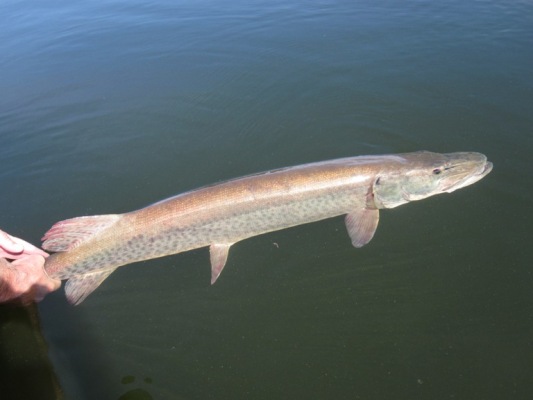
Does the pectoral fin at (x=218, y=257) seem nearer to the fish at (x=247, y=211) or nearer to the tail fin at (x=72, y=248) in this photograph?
the fish at (x=247, y=211)

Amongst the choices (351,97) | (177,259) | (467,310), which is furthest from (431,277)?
(351,97)

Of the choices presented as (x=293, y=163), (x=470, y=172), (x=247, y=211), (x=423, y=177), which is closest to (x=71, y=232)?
(x=247, y=211)

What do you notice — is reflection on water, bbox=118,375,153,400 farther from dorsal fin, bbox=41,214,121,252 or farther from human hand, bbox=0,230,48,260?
human hand, bbox=0,230,48,260

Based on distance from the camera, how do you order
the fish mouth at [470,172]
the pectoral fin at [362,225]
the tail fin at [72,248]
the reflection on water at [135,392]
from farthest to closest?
the fish mouth at [470,172] → the pectoral fin at [362,225] → the tail fin at [72,248] → the reflection on water at [135,392]

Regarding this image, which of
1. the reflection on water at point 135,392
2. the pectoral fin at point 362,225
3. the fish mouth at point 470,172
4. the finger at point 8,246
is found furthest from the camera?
the fish mouth at point 470,172

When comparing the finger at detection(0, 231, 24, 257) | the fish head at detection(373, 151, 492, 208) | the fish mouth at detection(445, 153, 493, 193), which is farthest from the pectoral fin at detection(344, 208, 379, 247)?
the finger at detection(0, 231, 24, 257)

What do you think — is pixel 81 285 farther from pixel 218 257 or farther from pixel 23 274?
pixel 218 257

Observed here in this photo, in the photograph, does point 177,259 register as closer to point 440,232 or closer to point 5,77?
point 440,232

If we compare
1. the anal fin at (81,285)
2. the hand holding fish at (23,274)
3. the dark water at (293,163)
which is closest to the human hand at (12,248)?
the hand holding fish at (23,274)
